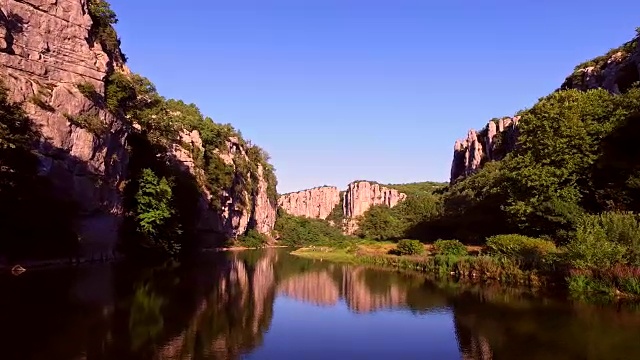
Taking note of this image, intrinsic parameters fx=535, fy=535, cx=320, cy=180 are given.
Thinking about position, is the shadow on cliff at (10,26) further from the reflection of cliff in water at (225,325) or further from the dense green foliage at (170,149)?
the reflection of cliff in water at (225,325)

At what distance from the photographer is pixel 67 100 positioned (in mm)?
46594

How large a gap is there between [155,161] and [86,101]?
49.5ft

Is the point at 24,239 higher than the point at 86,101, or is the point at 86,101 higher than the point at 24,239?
the point at 86,101

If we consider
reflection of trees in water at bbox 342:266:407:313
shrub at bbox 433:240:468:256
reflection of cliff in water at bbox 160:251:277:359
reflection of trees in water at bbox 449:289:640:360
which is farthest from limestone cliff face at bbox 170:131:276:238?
reflection of trees in water at bbox 449:289:640:360

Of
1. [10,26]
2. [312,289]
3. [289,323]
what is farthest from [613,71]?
[10,26]

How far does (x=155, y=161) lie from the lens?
63.1m

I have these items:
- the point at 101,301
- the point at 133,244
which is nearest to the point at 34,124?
the point at 133,244

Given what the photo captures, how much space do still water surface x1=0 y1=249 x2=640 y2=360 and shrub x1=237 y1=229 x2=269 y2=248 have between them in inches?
3334

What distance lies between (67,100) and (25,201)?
12235mm

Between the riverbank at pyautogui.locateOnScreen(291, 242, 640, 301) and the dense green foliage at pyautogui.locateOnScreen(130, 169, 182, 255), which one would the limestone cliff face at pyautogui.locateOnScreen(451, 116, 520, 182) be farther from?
the dense green foliage at pyautogui.locateOnScreen(130, 169, 182, 255)

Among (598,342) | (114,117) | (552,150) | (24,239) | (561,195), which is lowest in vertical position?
(598,342)

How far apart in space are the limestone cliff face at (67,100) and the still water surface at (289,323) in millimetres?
13254

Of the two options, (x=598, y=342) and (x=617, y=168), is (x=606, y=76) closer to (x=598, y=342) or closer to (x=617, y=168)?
(x=617, y=168)

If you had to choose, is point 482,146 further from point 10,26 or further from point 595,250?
point 10,26
